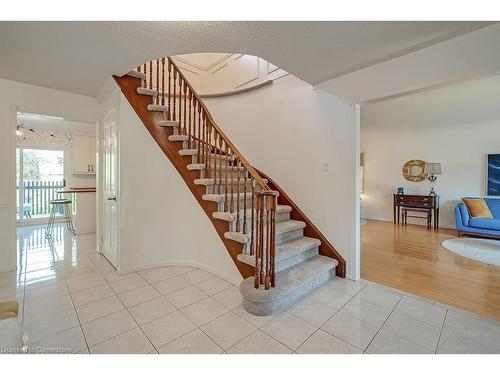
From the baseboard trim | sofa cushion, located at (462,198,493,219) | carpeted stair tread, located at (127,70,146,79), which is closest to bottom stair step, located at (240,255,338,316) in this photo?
the baseboard trim

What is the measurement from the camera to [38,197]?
589 cm

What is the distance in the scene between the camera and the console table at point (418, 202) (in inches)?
211

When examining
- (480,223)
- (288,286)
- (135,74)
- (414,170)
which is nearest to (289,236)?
(288,286)

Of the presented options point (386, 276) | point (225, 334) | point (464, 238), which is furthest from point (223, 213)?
point (464, 238)

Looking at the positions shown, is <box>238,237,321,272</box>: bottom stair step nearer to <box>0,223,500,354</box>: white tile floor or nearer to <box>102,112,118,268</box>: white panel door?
<box>0,223,500,354</box>: white tile floor

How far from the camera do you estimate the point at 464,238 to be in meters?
4.45

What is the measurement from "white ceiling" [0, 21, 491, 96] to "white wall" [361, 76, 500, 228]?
9.00ft

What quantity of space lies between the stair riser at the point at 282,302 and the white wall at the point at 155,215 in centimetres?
65

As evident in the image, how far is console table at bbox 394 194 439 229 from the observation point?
5363 millimetres

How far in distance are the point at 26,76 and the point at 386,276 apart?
16.0 feet

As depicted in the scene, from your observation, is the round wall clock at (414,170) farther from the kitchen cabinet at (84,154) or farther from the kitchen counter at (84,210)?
the kitchen cabinet at (84,154)

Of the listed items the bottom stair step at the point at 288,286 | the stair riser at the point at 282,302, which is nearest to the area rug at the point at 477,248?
the bottom stair step at the point at 288,286
